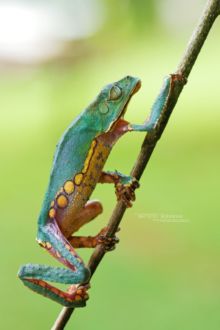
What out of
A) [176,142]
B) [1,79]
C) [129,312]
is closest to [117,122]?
[129,312]

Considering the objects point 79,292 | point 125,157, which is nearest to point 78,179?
point 79,292

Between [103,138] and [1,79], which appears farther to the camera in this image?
[1,79]

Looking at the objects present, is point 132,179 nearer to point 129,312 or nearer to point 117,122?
point 117,122

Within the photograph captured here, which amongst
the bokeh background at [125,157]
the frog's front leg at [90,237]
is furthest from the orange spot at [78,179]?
the bokeh background at [125,157]

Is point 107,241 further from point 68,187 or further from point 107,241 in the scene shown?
point 68,187

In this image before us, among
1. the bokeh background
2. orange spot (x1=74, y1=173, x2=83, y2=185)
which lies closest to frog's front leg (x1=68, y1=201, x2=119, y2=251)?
orange spot (x1=74, y1=173, x2=83, y2=185)

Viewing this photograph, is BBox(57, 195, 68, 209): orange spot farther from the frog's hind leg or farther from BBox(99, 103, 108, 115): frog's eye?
BBox(99, 103, 108, 115): frog's eye
